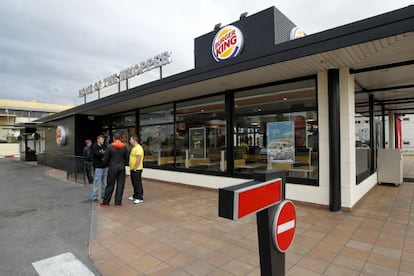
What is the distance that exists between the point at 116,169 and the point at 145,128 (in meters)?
4.21

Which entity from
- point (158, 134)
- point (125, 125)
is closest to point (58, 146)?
point (125, 125)

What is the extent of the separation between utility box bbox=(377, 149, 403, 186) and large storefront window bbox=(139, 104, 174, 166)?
5.85 metres

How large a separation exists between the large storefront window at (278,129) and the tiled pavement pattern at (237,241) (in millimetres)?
1007

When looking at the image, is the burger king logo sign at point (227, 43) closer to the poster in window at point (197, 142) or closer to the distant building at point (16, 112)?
the poster in window at point (197, 142)

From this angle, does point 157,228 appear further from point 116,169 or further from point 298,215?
point 298,215

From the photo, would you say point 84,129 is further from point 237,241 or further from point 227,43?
point 237,241

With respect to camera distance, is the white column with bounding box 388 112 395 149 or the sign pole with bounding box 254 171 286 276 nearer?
the sign pole with bounding box 254 171 286 276

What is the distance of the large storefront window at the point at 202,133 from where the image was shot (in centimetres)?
685

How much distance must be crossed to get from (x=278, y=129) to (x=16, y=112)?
4302 cm

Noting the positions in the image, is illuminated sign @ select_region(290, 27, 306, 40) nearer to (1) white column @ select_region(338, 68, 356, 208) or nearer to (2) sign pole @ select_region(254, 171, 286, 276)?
(1) white column @ select_region(338, 68, 356, 208)

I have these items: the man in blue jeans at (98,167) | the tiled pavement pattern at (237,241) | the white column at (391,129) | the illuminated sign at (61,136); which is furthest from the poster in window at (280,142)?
the illuminated sign at (61,136)

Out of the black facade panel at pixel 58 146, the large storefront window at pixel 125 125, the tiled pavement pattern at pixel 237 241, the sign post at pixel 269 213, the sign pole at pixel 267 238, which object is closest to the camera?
the sign post at pixel 269 213

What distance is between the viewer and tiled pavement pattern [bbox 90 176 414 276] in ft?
8.90

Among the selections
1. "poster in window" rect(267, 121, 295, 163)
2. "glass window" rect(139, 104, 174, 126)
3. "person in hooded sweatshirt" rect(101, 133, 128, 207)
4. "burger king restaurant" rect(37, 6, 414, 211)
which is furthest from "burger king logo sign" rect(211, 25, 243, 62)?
"person in hooded sweatshirt" rect(101, 133, 128, 207)
